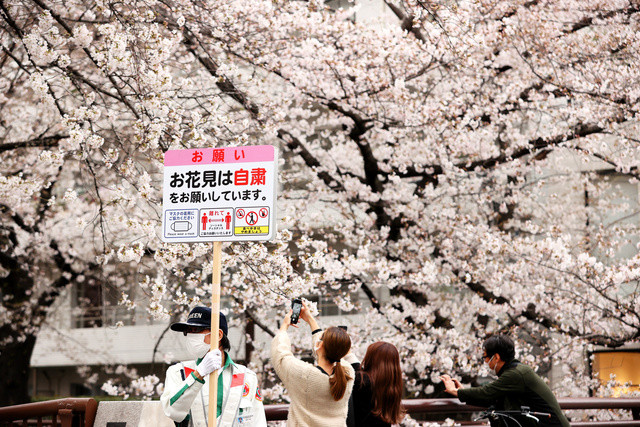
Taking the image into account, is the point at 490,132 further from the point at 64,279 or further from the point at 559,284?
the point at 64,279

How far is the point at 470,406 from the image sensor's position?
6434mm

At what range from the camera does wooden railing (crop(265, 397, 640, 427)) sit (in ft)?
19.8

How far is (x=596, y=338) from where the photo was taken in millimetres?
10609

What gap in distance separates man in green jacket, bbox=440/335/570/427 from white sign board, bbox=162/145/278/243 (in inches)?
88.0

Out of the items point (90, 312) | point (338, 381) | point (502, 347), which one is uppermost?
point (502, 347)

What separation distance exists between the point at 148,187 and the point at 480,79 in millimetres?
7036

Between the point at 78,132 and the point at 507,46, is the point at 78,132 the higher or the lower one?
the lower one

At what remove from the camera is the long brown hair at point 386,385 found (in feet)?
16.0

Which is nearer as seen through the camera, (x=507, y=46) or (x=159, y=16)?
(x=159, y=16)

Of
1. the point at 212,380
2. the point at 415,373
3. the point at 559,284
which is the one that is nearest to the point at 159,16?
the point at 212,380

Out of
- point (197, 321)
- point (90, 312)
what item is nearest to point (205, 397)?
point (197, 321)

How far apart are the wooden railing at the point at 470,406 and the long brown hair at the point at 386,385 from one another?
129 centimetres

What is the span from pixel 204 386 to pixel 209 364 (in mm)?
318

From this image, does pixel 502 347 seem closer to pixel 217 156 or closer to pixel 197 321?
pixel 197 321
